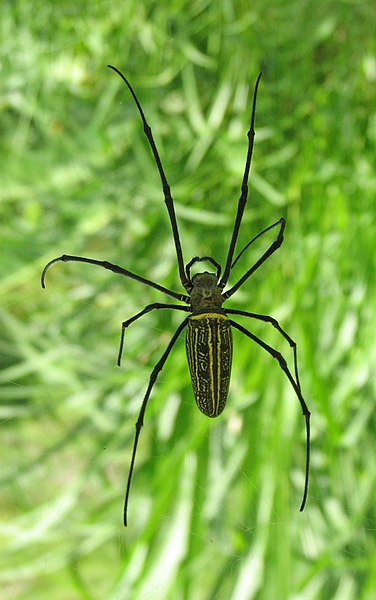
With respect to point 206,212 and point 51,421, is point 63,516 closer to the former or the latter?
point 51,421

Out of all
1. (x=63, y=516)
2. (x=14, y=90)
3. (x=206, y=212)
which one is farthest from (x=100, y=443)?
(x=14, y=90)

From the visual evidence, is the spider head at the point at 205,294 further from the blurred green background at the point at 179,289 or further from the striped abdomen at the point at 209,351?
the blurred green background at the point at 179,289

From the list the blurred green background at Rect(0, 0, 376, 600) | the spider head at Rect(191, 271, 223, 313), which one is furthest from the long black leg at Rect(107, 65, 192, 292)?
the blurred green background at Rect(0, 0, 376, 600)

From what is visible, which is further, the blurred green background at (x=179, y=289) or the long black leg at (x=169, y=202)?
the blurred green background at (x=179, y=289)

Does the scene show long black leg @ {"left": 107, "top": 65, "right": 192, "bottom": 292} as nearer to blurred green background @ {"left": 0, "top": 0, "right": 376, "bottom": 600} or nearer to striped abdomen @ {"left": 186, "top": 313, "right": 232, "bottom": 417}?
striped abdomen @ {"left": 186, "top": 313, "right": 232, "bottom": 417}

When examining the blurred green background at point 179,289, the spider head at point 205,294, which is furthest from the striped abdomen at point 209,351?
the blurred green background at point 179,289

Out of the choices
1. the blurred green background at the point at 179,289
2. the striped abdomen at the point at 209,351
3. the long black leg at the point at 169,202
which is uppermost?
the blurred green background at the point at 179,289
